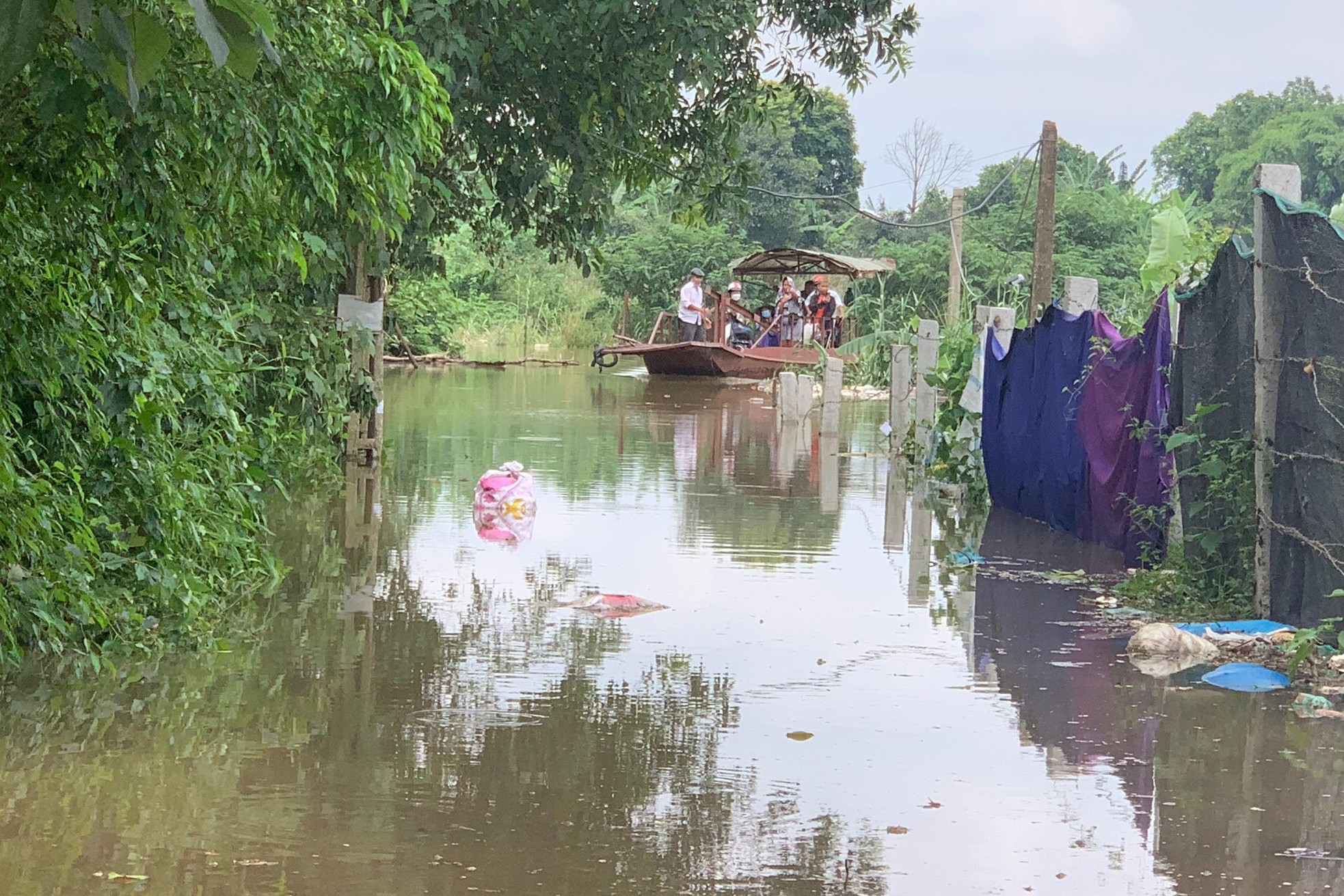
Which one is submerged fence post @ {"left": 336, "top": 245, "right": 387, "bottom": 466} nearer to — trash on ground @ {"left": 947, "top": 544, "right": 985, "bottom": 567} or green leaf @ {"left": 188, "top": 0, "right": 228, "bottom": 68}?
trash on ground @ {"left": 947, "top": 544, "right": 985, "bottom": 567}

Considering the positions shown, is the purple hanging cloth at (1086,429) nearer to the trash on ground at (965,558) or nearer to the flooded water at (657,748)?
the flooded water at (657,748)

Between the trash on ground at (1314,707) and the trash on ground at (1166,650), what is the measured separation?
2.39 ft

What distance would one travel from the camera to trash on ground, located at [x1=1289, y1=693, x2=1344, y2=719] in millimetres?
6992

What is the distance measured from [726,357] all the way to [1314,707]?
28149 millimetres

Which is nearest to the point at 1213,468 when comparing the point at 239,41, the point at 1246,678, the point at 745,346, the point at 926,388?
the point at 1246,678

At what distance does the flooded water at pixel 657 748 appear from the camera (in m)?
4.99

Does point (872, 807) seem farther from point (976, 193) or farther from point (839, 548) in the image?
point (976, 193)

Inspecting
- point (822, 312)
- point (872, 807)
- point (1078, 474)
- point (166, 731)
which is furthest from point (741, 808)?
point (822, 312)

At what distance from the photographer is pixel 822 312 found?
37375 mm

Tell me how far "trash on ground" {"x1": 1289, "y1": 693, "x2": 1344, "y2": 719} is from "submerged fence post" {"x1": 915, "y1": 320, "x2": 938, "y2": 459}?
1000 cm

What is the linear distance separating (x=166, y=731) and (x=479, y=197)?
34.0 feet

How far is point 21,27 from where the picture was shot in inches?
109

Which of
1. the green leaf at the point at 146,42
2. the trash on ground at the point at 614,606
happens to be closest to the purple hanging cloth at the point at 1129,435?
the trash on ground at the point at 614,606

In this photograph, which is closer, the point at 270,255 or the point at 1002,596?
the point at 270,255
